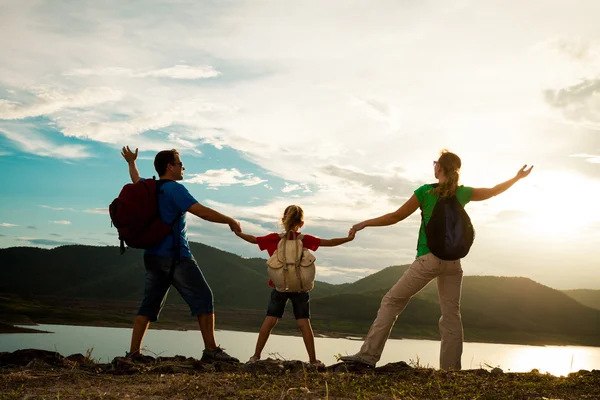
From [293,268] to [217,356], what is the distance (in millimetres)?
1602

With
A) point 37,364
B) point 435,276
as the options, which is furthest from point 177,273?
point 435,276

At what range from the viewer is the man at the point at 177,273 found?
782cm

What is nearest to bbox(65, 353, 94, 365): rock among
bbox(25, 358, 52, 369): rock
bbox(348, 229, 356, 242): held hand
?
bbox(25, 358, 52, 369): rock

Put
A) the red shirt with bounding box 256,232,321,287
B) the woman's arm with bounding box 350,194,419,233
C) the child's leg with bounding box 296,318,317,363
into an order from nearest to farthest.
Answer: the woman's arm with bounding box 350,194,419,233, the child's leg with bounding box 296,318,317,363, the red shirt with bounding box 256,232,321,287

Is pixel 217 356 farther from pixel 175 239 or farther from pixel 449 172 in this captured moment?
pixel 449 172

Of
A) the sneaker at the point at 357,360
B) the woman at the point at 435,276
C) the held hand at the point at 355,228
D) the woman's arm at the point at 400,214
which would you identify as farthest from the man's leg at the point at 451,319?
the held hand at the point at 355,228

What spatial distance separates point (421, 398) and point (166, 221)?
420 cm

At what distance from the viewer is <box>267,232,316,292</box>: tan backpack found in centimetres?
794

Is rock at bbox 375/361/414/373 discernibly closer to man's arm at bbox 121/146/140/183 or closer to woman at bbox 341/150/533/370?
woman at bbox 341/150/533/370

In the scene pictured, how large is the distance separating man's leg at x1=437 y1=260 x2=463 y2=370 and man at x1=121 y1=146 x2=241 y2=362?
2.97 metres

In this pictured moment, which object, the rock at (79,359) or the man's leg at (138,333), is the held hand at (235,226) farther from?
the rock at (79,359)

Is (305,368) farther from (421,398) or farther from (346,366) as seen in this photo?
(421,398)

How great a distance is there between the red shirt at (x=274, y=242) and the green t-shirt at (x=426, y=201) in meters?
1.53

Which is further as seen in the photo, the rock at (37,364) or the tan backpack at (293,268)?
the tan backpack at (293,268)
